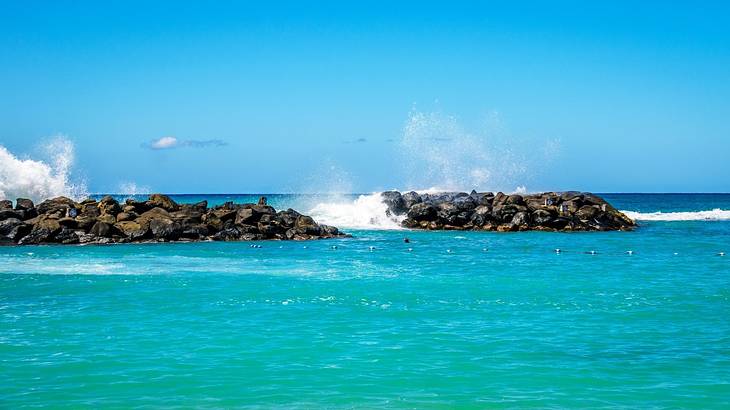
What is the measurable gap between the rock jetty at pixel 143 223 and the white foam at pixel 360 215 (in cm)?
1162

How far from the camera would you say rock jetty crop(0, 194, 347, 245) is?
41.2 metres

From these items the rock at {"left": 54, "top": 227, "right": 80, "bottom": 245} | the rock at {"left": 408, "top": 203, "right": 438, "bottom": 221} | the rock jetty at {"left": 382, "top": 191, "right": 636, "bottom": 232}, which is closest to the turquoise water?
the rock at {"left": 54, "top": 227, "right": 80, "bottom": 245}

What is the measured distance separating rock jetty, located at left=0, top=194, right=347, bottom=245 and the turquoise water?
9826 millimetres

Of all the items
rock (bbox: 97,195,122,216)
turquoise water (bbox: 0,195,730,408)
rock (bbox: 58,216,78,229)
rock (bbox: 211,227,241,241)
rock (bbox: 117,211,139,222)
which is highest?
rock (bbox: 97,195,122,216)

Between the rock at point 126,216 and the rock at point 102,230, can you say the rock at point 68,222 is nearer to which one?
the rock at point 102,230

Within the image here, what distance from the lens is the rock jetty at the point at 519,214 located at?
2063 inches

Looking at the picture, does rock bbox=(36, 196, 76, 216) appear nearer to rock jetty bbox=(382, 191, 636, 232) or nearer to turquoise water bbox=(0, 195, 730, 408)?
turquoise water bbox=(0, 195, 730, 408)

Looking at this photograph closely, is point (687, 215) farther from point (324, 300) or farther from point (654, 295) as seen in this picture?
point (324, 300)

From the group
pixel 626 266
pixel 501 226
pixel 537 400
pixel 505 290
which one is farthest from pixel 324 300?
pixel 501 226

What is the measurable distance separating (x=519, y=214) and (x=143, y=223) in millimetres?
25550

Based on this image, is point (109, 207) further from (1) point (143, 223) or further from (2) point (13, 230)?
(2) point (13, 230)

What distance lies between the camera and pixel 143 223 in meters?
43.1

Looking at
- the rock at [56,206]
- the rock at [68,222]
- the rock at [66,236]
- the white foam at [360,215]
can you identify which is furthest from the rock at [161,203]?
the white foam at [360,215]

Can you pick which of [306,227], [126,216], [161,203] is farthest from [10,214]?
[306,227]
